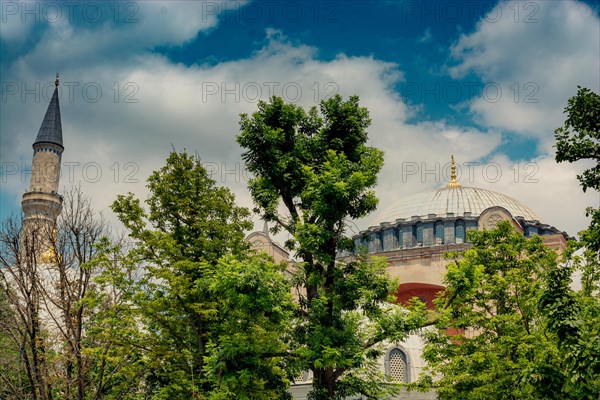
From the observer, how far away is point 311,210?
16016mm

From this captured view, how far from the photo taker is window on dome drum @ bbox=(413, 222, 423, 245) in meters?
45.4

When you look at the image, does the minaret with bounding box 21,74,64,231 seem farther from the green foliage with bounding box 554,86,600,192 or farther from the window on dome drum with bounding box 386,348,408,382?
the green foliage with bounding box 554,86,600,192

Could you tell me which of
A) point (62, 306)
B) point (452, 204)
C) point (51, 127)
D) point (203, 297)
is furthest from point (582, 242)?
point (51, 127)

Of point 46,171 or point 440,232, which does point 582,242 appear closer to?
point 440,232

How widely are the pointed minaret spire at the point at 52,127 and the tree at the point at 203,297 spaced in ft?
105

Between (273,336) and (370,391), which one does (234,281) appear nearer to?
(273,336)

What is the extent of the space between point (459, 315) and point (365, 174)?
19.2 feet

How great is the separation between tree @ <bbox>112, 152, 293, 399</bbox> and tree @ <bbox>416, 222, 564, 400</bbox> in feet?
12.4

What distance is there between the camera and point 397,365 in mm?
28438

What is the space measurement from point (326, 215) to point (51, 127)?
3926 centimetres

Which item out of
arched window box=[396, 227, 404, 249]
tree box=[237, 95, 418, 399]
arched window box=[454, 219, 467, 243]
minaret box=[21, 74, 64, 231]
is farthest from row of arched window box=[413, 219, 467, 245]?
tree box=[237, 95, 418, 399]

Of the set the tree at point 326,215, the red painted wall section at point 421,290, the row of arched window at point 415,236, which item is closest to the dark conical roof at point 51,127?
the row of arched window at point 415,236

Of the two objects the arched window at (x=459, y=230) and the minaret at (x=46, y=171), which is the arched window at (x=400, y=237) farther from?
the minaret at (x=46, y=171)

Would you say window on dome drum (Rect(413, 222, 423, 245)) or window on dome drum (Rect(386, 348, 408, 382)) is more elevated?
window on dome drum (Rect(413, 222, 423, 245))
